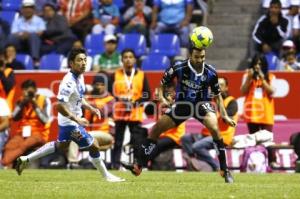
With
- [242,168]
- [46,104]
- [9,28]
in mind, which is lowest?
[242,168]

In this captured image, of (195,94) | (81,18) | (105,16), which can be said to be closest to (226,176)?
(195,94)

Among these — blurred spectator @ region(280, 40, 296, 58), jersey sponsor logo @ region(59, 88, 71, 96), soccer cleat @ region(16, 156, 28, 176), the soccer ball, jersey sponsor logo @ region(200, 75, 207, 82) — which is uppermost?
the soccer ball

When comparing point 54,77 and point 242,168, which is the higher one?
point 54,77

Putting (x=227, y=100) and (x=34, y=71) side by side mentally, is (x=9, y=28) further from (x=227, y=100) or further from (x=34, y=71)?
(x=227, y=100)

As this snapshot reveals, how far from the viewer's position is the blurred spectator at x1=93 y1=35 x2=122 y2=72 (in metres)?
21.7

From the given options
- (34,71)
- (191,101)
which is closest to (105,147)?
(34,71)

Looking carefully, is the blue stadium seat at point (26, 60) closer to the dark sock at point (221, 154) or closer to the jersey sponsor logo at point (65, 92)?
the jersey sponsor logo at point (65, 92)

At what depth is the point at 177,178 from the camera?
609 inches

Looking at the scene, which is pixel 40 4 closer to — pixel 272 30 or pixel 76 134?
pixel 272 30

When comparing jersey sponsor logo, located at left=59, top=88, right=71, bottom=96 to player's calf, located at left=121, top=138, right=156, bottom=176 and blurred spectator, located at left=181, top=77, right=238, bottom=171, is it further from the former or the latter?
blurred spectator, located at left=181, top=77, right=238, bottom=171

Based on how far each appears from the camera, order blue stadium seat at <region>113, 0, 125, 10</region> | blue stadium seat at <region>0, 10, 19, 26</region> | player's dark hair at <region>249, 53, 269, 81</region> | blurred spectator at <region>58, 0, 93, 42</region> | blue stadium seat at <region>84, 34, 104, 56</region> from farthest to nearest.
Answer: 1. blue stadium seat at <region>0, 10, 19, 26</region>
2. blue stadium seat at <region>113, 0, 125, 10</region>
3. blurred spectator at <region>58, 0, 93, 42</region>
4. blue stadium seat at <region>84, 34, 104, 56</region>
5. player's dark hair at <region>249, 53, 269, 81</region>

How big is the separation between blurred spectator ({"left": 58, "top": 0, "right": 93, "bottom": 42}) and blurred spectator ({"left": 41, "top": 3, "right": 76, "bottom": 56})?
0.58 meters

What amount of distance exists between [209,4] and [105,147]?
21.3 feet

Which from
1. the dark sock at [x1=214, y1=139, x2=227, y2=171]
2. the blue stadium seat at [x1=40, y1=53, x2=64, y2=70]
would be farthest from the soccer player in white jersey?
the blue stadium seat at [x1=40, y1=53, x2=64, y2=70]
